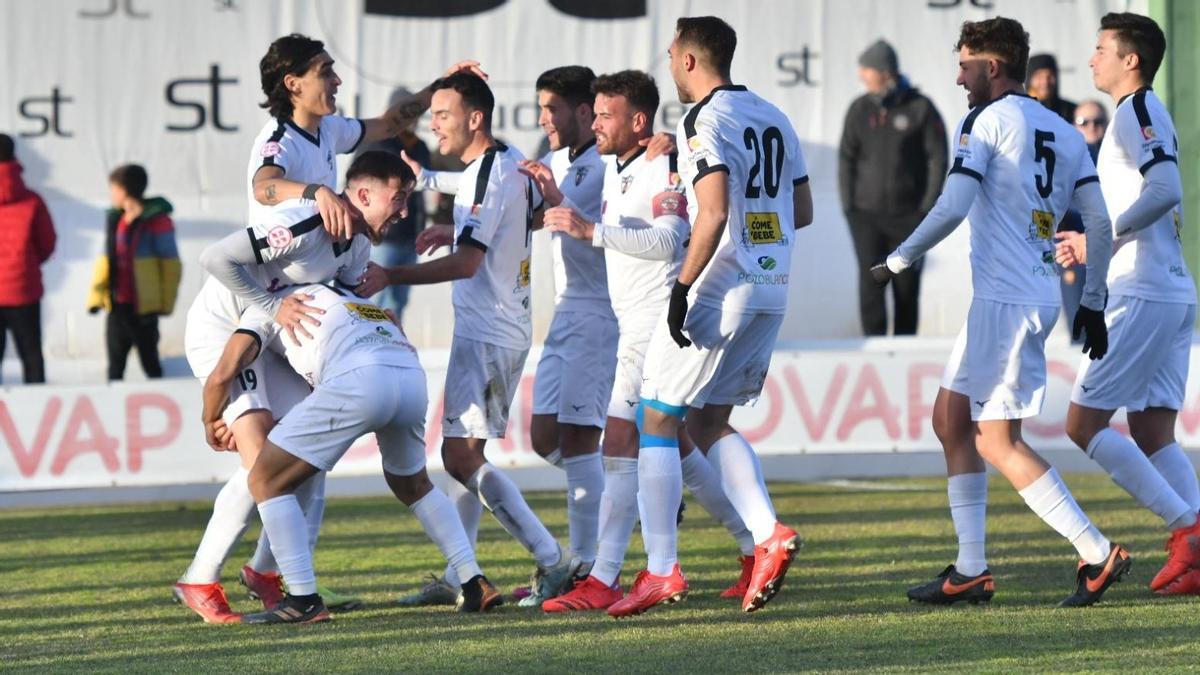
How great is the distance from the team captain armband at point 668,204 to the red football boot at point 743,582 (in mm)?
1375

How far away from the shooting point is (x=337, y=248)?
7.49m

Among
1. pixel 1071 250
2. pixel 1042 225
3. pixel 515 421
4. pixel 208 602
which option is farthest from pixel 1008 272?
pixel 515 421

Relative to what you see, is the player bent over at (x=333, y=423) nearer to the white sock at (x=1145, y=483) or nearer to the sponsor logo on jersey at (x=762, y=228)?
the sponsor logo on jersey at (x=762, y=228)

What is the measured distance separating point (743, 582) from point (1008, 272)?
1.60 meters

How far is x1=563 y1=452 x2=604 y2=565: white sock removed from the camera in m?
8.32

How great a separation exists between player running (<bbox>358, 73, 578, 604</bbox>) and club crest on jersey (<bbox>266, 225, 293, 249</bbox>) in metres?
0.79

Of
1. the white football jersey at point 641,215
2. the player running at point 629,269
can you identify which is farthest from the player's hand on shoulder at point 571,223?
the white football jersey at point 641,215

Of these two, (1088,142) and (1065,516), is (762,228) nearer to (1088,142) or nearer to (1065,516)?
(1065,516)

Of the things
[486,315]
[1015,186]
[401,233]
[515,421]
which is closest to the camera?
[1015,186]

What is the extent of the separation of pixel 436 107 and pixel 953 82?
795 cm

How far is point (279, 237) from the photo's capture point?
285 inches

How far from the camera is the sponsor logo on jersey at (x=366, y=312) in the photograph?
7338 millimetres

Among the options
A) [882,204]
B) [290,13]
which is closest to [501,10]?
[290,13]

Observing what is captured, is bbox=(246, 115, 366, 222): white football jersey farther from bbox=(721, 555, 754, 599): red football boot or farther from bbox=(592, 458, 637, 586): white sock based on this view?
bbox=(721, 555, 754, 599): red football boot
